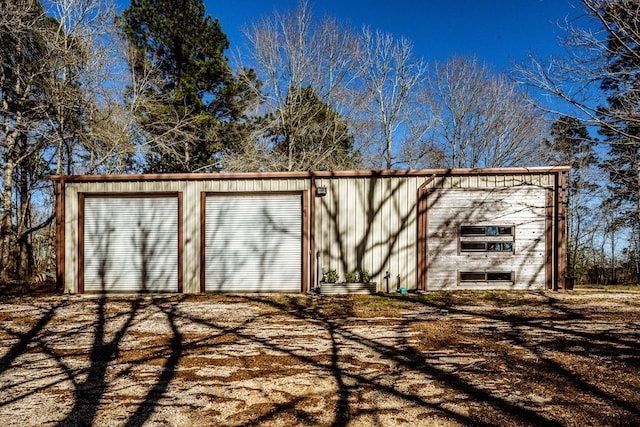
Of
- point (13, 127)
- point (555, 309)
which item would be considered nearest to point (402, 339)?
point (555, 309)

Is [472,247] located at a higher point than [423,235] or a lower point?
lower

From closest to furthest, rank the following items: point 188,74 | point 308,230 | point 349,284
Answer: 1. point 349,284
2. point 308,230
3. point 188,74

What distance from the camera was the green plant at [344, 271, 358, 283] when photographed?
9086mm

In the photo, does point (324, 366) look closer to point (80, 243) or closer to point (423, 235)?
point (423, 235)

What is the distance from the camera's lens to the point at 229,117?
18.2m

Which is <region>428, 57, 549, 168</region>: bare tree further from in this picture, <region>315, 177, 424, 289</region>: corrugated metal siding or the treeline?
<region>315, 177, 424, 289</region>: corrugated metal siding

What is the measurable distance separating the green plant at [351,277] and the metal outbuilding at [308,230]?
0.59 ft

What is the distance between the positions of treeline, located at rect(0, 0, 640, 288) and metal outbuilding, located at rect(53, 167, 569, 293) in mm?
4308

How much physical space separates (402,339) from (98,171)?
14.6 meters

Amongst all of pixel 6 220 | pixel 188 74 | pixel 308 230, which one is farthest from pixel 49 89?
pixel 308 230

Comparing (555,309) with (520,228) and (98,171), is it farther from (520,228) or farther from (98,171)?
(98,171)

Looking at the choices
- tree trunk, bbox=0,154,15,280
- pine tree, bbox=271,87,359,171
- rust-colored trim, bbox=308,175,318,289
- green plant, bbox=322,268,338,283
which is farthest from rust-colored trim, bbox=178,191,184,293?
pine tree, bbox=271,87,359,171

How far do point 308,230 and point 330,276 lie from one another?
50.0 inches

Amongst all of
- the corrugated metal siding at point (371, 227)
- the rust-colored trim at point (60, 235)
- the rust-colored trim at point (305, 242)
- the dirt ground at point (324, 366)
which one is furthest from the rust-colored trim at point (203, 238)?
the rust-colored trim at point (60, 235)
